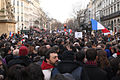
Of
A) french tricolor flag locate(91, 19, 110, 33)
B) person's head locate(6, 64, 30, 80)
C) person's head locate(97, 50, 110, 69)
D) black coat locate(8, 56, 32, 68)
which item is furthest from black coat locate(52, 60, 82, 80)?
french tricolor flag locate(91, 19, 110, 33)

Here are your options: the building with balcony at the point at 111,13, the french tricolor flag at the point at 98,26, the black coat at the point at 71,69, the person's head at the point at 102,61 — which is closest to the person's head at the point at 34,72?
the black coat at the point at 71,69

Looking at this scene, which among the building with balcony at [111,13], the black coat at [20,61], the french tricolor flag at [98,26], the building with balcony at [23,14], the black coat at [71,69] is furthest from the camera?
the building with balcony at [23,14]

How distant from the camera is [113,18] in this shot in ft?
201

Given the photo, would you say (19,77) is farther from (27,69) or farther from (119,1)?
(119,1)

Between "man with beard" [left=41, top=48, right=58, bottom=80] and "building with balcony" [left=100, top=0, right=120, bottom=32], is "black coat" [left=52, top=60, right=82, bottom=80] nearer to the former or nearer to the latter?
"man with beard" [left=41, top=48, right=58, bottom=80]

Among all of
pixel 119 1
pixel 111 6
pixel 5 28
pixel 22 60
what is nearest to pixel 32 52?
pixel 22 60

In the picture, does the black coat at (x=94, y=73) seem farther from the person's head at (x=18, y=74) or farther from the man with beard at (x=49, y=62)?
the person's head at (x=18, y=74)

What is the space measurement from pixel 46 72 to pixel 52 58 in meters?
0.53

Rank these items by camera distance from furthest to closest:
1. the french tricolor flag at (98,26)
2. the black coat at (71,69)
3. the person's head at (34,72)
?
the french tricolor flag at (98,26), the black coat at (71,69), the person's head at (34,72)

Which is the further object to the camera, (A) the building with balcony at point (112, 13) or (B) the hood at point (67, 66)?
(A) the building with balcony at point (112, 13)

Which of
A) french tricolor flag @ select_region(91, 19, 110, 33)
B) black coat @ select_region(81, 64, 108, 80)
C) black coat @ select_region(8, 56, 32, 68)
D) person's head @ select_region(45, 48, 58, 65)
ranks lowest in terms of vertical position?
black coat @ select_region(81, 64, 108, 80)

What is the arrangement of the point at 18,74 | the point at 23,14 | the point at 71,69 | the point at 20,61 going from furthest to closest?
the point at 23,14 < the point at 20,61 < the point at 71,69 < the point at 18,74

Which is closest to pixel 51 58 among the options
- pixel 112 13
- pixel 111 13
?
pixel 112 13

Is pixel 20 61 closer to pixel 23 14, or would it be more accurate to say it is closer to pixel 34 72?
pixel 34 72
